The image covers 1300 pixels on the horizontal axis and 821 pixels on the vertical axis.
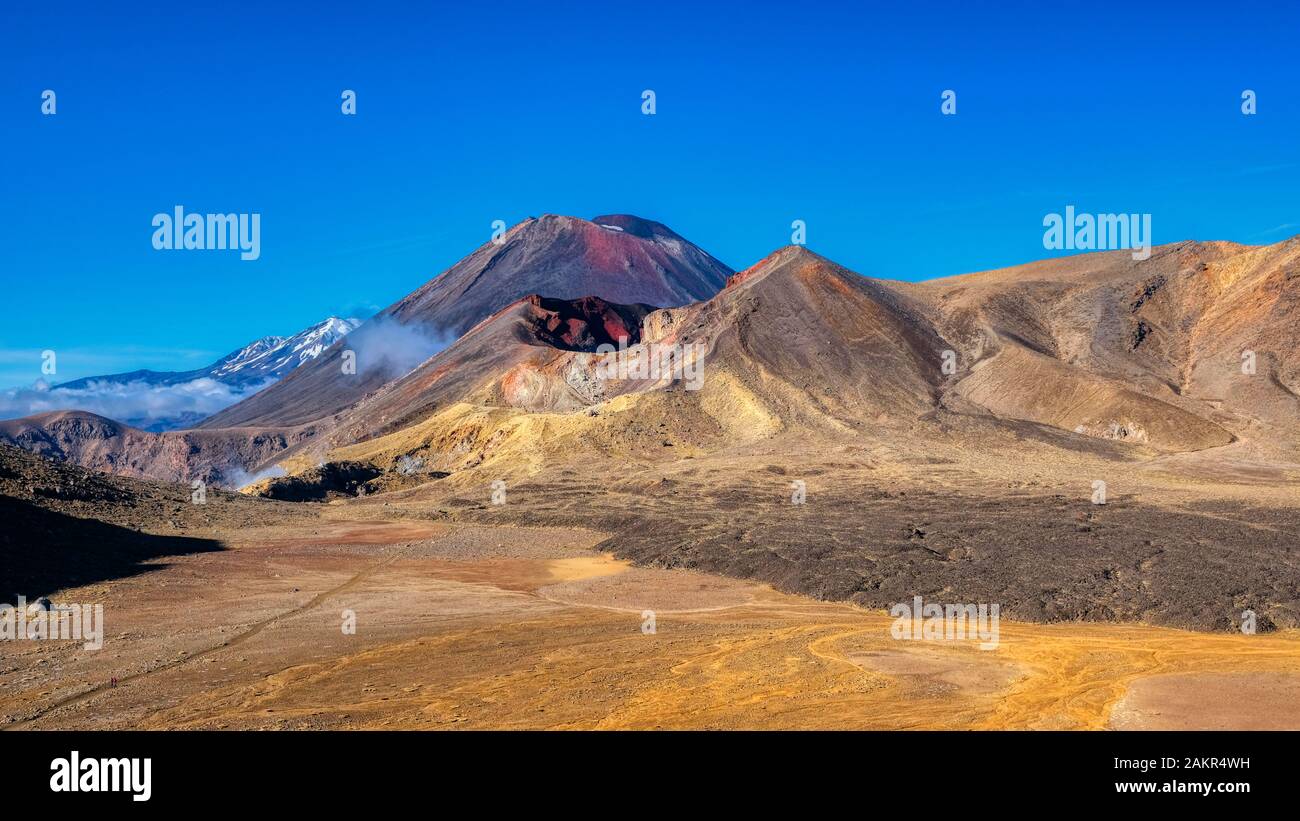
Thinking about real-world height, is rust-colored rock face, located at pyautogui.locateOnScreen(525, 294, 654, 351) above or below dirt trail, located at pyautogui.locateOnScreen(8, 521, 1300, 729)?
above

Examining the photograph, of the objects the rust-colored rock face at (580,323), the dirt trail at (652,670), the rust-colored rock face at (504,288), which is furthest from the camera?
the rust-colored rock face at (504,288)

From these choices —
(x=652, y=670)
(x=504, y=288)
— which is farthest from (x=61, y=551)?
(x=504, y=288)

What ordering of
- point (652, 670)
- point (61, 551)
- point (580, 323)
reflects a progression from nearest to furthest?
point (652, 670) < point (61, 551) < point (580, 323)

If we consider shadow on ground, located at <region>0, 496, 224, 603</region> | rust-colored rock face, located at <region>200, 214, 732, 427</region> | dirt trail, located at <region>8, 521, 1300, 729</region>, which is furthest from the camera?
rust-colored rock face, located at <region>200, 214, 732, 427</region>

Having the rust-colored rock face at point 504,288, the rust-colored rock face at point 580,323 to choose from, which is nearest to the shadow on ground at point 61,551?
the rust-colored rock face at point 580,323

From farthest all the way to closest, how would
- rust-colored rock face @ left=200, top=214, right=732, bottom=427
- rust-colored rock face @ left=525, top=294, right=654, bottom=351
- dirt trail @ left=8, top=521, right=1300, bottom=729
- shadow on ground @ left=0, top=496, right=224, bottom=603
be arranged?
rust-colored rock face @ left=200, top=214, right=732, bottom=427 → rust-colored rock face @ left=525, top=294, right=654, bottom=351 → shadow on ground @ left=0, top=496, right=224, bottom=603 → dirt trail @ left=8, top=521, right=1300, bottom=729

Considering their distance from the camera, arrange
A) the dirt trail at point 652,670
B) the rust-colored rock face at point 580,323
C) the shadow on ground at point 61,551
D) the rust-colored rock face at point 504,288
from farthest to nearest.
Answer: the rust-colored rock face at point 504,288, the rust-colored rock face at point 580,323, the shadow on ground at point 61,551, the dirt trail at point 652,670

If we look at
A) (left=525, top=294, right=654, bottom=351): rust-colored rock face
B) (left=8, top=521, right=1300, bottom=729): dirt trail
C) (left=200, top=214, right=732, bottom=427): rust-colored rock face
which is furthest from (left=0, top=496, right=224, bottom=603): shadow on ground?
(left=200, top=214, right=732, bottom=427): rust-colored rock face

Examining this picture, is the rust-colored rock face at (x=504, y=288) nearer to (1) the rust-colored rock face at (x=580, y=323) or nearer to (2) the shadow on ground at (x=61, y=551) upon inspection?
(1) the rust-colored rock face at (x=580, y=323)

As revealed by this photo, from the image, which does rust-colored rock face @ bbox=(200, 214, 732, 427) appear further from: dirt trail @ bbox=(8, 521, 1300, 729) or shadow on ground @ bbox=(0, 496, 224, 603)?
dirt trail @ bbox=(8, 521, 1300, 729)

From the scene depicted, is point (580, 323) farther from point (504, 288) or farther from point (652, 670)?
point (652, 670)
